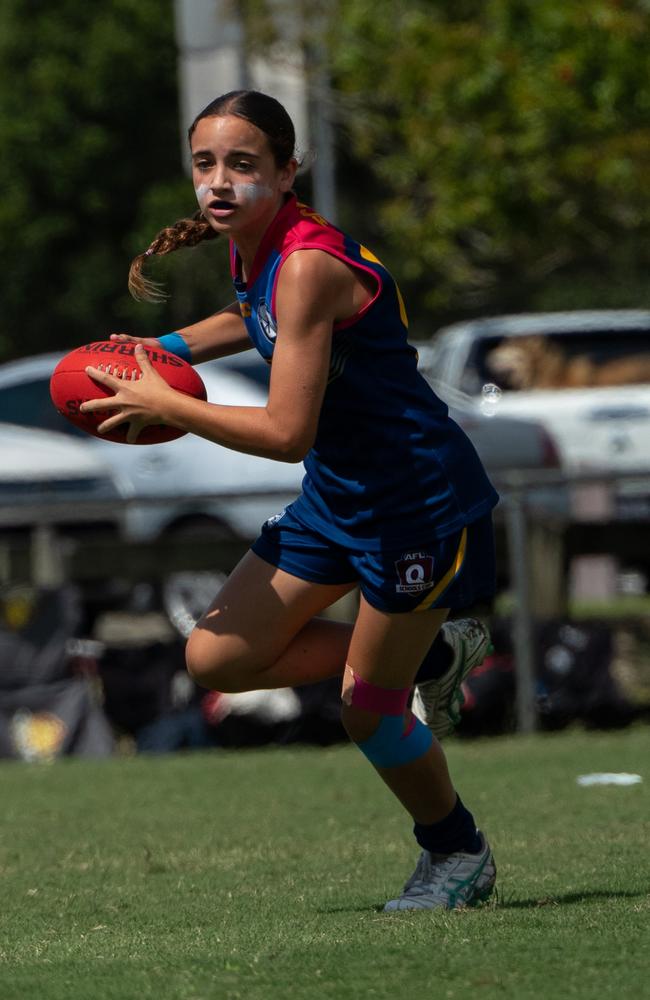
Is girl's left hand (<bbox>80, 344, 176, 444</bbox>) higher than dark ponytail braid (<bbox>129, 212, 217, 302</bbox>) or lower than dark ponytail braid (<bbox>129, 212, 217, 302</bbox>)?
lower

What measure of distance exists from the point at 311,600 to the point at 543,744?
470cm

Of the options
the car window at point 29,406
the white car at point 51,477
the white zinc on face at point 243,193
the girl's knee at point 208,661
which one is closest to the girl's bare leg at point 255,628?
the girl's knee at point 208,661

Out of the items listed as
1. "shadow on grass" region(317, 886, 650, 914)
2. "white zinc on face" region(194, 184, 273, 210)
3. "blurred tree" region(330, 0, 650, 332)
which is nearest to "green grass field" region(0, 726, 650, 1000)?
"shadow on grass" region(317, 886, 650, 914)

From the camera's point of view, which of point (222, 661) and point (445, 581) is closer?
point (445, 581)

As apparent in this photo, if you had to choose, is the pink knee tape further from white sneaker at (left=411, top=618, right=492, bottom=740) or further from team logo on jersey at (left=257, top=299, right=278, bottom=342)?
team logo on jersey at (left=257, top=299, right=278, bottom=342)

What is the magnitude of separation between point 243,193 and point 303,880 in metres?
2.17

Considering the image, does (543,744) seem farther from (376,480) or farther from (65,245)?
(65,245)

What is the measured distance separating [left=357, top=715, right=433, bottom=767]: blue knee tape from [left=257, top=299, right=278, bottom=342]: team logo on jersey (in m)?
1.01

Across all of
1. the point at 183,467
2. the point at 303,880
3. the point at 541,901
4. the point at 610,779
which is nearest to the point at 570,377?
the point at 183,467

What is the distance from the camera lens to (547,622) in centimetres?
993

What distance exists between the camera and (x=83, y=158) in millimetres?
38906

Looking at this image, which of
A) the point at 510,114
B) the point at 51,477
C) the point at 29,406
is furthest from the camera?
the point at 510,114

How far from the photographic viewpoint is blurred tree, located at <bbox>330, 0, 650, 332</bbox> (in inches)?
690

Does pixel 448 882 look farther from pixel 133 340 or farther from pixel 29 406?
pixel 29 406
